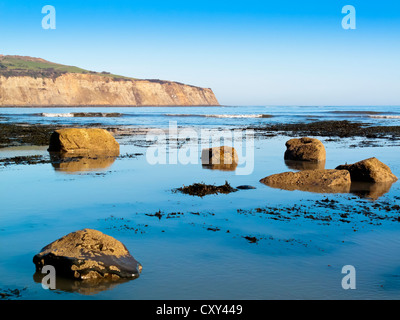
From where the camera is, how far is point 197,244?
8.09 metres

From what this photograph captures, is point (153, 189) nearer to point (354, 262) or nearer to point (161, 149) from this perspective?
point (354, 262)

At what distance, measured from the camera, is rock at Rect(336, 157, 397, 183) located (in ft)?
45.9

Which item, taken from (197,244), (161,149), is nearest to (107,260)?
(197,244)

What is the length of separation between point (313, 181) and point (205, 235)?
6.03m

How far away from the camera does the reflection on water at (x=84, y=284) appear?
20.4ft

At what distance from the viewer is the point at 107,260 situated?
6.70 m

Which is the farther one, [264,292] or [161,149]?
[161,149]

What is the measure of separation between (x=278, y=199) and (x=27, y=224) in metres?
6.29

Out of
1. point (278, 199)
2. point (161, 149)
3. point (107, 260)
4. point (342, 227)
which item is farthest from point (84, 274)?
point (161, 149)

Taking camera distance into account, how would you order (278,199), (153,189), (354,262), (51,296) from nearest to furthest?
(51,296), (354,262), (278,199), (153,189)

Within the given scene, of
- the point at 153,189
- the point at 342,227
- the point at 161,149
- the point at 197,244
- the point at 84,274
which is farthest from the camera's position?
the point at 161,149

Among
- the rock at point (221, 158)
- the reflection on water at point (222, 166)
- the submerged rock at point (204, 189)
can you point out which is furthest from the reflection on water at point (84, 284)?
the rock at point (221, 158)

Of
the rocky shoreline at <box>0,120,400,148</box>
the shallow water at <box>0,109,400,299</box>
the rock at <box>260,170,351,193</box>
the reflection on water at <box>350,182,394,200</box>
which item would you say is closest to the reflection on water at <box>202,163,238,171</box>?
the shallow water at <box>0,109,400,299</box>

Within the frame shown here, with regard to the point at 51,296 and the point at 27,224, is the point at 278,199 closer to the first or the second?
the point at 27,224
